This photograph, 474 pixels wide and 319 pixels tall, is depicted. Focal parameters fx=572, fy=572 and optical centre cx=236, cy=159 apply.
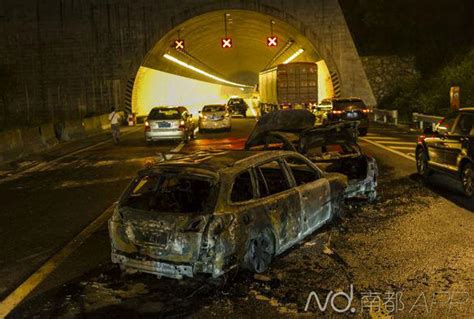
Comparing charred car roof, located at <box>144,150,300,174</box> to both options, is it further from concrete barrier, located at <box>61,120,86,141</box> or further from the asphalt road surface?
concrete barrier, located at <box>61,120,86,141</box>

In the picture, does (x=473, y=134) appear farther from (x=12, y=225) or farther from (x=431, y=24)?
(x=431, y=24)

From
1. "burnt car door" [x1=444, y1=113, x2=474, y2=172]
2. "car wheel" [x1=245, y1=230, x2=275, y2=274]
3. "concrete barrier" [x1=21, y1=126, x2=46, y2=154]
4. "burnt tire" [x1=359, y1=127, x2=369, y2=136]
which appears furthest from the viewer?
"burnt tire" [x1=359, y1=127, x2=369, y2=136]

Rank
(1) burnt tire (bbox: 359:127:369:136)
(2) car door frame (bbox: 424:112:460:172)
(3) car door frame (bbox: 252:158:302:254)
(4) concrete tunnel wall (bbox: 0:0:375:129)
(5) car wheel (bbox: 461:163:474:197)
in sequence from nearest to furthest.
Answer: (3) car door frame (bbox: 252:158:302:254)
(5) car wheel (bbox: 461:163:474:197)
(2) car door frame (bbox: 424:112:460:172)
(1) burnt tire (bbox: 359:127:369:136)
(4) concrete tunnel wall (bbox: 0:0:375:129)

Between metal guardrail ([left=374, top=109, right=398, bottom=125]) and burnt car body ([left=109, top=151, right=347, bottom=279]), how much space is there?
80.6ft

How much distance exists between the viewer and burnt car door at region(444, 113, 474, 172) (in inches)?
435

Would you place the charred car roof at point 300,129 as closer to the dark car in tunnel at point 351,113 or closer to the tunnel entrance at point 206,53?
the dark car in tunnel at point 351,113

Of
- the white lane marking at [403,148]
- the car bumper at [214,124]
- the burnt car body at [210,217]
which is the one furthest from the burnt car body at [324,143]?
the car bumper at [214,124]

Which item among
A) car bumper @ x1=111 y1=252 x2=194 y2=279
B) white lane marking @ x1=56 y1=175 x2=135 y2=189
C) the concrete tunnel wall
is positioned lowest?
white lane marking @ x1=56 y1=175 x2=135 y2=189

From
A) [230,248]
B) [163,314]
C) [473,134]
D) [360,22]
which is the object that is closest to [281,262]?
[230,248]

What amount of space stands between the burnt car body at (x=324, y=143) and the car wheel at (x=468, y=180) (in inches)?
69.5

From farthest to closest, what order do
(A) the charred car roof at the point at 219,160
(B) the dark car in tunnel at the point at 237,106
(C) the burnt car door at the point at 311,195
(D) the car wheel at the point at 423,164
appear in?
(B) the dark car in tunnel at the point at 237,106 → (D) the car wheel at the point at 423,164 → (C) the burnt car door at the point at 311,195 → (A) the charred car roof at the point at 219,160

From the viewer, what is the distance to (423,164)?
520 inches

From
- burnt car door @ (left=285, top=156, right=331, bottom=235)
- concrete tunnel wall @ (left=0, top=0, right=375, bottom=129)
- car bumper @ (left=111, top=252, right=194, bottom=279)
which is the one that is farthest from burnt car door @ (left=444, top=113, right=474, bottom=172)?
concrete tunnel wall @ (left=0, top=0, right=375, bottom=129)

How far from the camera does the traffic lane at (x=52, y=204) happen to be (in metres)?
7.79
